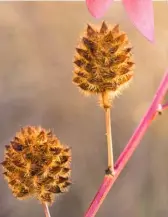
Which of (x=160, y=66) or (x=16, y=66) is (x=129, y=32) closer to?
(x=160, y=66)

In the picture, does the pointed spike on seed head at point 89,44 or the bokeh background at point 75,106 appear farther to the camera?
the bokeh background at point 75,106

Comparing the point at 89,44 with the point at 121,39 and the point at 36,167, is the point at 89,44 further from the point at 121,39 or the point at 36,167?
the point at 36,167

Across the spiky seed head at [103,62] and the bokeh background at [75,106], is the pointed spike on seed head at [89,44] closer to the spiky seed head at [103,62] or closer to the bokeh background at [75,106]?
the spiky seed head at [103,62]

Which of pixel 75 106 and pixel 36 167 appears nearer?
pixel 36 167

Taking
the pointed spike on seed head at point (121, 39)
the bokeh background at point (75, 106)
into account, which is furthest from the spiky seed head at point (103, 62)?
the bokeh background at point (75, 106)

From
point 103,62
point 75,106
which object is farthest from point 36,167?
point 75,106

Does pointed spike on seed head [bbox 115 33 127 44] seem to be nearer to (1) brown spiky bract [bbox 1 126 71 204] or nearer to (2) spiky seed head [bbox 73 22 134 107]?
(2) spiky seed head [bbox 73 22 134 107]

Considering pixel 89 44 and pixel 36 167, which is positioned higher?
pixel 89 44
